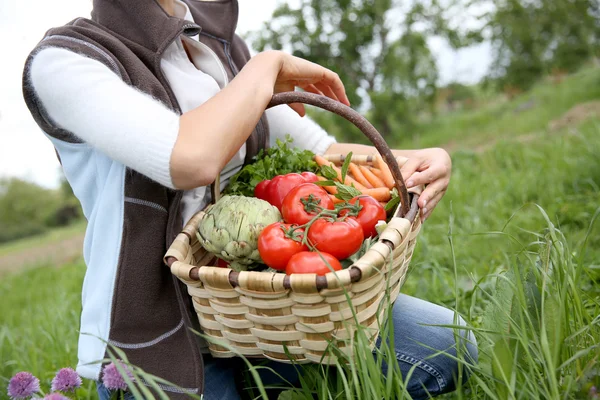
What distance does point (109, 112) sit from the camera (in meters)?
1.14

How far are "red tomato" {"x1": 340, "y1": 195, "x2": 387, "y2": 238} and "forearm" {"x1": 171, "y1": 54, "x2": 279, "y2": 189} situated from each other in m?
0.35

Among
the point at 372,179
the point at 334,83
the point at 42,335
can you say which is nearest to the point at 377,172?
the point at 372,179

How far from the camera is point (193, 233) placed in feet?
4.42

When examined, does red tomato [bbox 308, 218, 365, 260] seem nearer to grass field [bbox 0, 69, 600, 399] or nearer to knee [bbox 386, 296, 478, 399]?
grass field [bbox 0, 69, 600, 399]

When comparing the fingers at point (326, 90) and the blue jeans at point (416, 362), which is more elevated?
the fingers at point (326, 90)

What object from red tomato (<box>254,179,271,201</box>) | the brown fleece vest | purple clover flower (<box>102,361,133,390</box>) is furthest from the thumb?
purple clover flower (<box>102,361,133,390</box>)

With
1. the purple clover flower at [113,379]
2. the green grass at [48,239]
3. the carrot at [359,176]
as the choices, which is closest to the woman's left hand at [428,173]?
the carrot at [359,176]

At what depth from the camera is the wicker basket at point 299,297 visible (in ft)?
3.49

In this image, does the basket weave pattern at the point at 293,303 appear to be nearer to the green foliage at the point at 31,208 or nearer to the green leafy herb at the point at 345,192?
the green leafy herb at the point at 345,192

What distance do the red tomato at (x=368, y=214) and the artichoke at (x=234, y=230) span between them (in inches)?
9.3

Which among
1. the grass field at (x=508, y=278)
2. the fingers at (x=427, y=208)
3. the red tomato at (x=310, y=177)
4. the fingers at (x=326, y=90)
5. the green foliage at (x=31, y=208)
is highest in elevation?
the fingers at (x=326, y=90)

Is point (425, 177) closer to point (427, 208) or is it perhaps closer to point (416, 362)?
point (427, 208)

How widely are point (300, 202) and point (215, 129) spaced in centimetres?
30

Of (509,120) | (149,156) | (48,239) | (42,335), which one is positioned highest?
(149,156)
